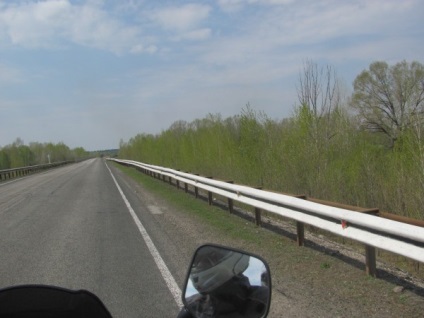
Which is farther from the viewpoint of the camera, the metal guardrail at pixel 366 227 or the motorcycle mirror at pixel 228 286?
the metal guardrail at pixel 366 227

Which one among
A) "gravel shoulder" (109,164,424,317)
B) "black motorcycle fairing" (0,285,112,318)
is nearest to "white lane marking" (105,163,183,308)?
"gravel shoulder" (109,164,424,317)

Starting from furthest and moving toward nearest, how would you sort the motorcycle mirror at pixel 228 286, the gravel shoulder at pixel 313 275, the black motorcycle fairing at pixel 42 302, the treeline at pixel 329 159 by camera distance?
the treeline at pixel 329 159 < the gravel shoulder at pixel 313 275 < the motorcycle mirror at pixel 228 286 < the black motorcycle fairing at pixel 42 302

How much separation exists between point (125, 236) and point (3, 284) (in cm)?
367

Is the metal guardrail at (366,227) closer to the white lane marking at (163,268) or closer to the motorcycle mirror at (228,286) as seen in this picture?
the white lane marking at (163,268)

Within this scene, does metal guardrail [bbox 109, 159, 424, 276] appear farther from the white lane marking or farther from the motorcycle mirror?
the motorcycle mirror

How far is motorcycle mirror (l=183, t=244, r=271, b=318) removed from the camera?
7.70 ft

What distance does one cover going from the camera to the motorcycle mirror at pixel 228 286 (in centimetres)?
235

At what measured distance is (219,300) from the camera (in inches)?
93.0

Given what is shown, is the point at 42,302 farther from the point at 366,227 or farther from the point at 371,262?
the point at 371,262

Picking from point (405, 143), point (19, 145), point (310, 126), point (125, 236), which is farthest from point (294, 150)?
point (19, 145)

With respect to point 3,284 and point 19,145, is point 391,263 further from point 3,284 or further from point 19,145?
point 19,145

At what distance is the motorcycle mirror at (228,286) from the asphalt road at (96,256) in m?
2.73

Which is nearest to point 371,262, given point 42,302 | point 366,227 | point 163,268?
point 366,227

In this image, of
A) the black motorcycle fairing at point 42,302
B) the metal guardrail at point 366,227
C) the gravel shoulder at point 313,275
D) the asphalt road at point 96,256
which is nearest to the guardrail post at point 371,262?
the metal guardrail at point 366,227
